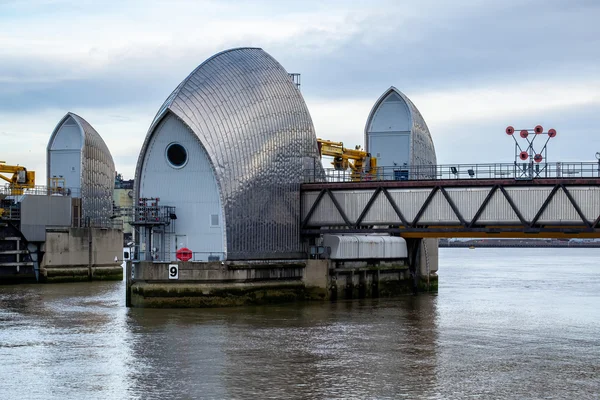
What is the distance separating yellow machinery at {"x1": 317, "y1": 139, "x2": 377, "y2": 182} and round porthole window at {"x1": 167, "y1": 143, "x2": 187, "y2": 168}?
946 inches

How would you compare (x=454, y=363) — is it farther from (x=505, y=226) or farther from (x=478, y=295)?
(x=478, y=295)

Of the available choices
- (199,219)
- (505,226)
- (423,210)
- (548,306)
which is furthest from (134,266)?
(548,306)

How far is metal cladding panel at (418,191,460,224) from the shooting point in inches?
2608

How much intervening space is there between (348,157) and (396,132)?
5646mm

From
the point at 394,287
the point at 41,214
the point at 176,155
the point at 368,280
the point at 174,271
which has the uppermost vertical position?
the point at 176,155

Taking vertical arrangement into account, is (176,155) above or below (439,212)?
above

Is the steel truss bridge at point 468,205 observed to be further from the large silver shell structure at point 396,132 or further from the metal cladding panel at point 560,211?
the large silver shell structure at point 396,132

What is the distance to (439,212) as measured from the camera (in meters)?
66.6

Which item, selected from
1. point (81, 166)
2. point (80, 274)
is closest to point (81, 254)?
point (80, 274)

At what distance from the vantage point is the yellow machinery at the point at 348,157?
295 feet

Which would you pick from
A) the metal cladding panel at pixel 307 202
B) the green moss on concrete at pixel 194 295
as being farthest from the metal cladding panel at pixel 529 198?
the green moss on concrete at pixel 194 295

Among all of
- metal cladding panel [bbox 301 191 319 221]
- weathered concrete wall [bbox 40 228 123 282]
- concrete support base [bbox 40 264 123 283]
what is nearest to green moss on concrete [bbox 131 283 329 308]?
metal cladding panel [bbox 301 191 319 221]

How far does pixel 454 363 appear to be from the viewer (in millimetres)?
41625

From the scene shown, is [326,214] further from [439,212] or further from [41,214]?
[41,214]
